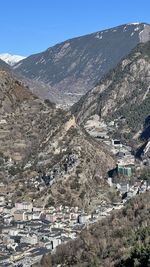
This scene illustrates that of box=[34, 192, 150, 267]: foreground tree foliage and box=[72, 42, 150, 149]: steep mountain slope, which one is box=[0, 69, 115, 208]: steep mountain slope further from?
box=[72, 42, 150, 149]: steep mountain slope

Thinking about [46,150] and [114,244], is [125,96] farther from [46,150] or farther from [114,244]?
[114,244]

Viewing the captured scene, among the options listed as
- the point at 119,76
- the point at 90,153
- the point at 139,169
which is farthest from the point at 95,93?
the point at 90,153

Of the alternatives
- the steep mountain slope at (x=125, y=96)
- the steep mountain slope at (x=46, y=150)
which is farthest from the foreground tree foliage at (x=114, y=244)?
the steep mountain slope at (x=125, y=96)

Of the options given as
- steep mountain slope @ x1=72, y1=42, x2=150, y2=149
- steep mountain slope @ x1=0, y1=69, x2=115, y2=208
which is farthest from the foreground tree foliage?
steep mountain slope @ x1=72, y1=42, x2=150, y2=149

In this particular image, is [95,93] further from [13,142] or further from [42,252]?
[42,252]

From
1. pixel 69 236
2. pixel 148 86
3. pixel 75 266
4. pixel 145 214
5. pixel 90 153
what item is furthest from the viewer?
pixel 148 86

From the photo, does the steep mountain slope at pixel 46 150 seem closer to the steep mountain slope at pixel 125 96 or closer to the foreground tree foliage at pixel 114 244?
the foreground tree foliage at pixel 114 244
